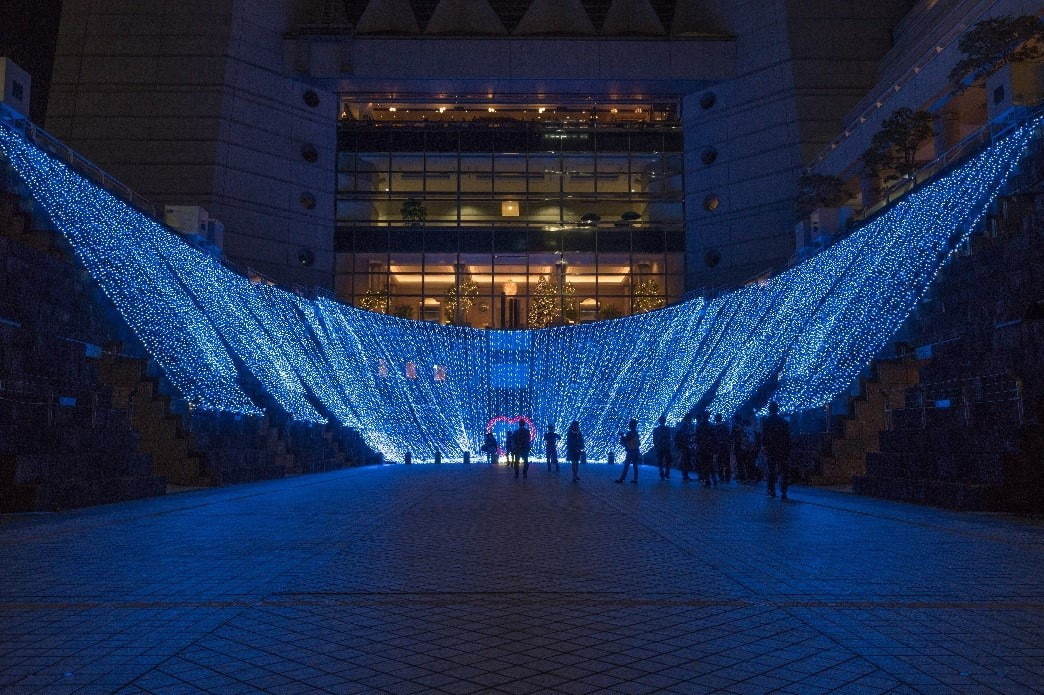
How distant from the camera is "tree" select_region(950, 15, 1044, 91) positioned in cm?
1933

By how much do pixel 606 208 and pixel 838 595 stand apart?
37266 millimetres

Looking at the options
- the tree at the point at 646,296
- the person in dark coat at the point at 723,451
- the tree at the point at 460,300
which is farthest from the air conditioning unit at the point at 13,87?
the tree at the point at 646,296

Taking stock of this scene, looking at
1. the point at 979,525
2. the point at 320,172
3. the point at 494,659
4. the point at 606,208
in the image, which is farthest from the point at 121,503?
the point at 606,208

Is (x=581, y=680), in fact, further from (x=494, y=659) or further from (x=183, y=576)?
(x=183, y=576)

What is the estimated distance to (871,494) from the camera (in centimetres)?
1287

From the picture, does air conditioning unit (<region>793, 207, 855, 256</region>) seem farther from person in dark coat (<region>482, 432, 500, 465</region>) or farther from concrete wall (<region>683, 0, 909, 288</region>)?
person in dark coat (<region>482, 432, 500, 465</region>)

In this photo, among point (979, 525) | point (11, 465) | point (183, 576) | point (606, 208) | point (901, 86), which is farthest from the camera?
point (606, 208)

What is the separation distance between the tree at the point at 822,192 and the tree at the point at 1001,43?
858 cm

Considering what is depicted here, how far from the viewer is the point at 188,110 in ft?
118

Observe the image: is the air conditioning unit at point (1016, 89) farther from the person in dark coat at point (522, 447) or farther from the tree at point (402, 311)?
the tree at point (402, 311)

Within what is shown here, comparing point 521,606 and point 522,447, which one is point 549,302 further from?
point 521,606

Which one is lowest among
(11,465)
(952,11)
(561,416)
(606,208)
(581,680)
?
(581,680)

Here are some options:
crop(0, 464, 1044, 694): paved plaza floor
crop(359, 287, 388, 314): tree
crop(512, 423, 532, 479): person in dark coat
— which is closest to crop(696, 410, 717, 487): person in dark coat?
crop(512, 423, 532, 479): person in dark coat

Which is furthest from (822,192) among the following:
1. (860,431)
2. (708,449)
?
(708,449)
